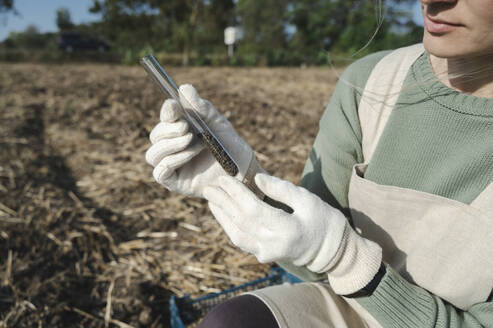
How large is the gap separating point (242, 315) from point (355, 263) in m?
0.35

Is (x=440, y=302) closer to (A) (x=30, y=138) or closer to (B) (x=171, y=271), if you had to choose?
(B) (x=171, y=271)

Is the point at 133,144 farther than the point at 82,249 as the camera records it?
Yes

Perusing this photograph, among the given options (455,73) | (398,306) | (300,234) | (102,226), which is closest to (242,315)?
(300,234)

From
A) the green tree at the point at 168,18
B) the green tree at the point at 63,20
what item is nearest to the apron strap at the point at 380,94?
the green tree at the point at 168,18

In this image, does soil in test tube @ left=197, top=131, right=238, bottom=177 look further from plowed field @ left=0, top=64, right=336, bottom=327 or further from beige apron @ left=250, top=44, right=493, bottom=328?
plowed field @ left=0, top=64, right=336, bottom=327

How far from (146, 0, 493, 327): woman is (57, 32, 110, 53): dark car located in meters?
18.0

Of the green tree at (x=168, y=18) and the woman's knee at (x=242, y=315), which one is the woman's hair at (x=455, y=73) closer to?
the woman's knee at (x=242, y=315)

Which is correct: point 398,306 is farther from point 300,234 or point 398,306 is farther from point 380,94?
→ point 380,94

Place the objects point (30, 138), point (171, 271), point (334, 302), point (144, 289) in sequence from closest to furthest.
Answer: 1. point (334, 302)
2. point (144, 289)
3. point (171, 271)
4. point (30, 138)

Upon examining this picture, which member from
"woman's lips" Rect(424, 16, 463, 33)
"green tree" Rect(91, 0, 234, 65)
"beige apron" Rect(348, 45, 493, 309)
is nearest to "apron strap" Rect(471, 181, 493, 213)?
"beige apron" Rect(348, 45, 493, 309)

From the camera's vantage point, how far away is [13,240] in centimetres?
200

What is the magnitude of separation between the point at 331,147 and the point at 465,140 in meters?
0.38

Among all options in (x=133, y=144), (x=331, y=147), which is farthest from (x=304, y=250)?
(x=133, y=144)

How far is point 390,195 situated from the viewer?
1009 millimetres
